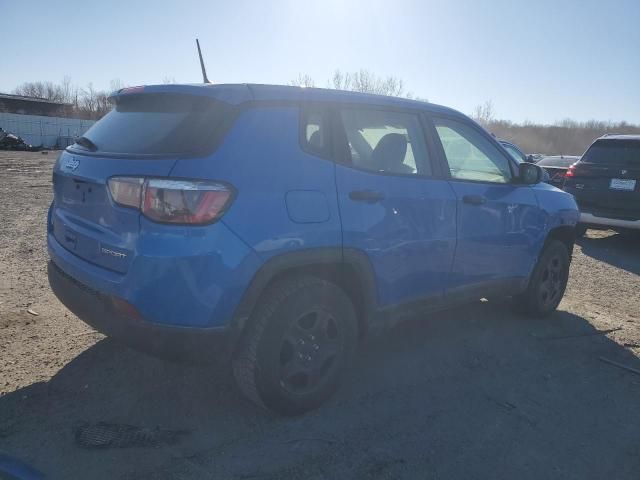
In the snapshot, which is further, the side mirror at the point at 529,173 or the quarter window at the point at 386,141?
the side mirror at the point at 529,173

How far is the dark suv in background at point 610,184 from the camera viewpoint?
321 inches

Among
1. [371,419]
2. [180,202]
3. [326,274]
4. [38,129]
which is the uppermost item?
[38,129]

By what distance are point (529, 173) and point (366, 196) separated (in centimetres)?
197

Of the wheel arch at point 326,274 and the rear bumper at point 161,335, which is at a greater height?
the wheel arch at point 326,274

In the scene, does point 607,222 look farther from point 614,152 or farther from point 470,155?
point 470,155

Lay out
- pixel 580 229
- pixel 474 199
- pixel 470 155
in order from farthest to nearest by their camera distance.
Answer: pixel 580 229 → pixel 470 155 → pixel 474 199

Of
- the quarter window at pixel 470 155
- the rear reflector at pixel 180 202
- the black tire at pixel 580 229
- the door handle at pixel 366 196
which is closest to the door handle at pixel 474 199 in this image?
the quarter window at pixel 470 155

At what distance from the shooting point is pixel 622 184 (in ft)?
27.0

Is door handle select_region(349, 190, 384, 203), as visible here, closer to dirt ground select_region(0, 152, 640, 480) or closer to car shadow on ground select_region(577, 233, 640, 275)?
dirt ground select_region(0, 152, 640, 480)

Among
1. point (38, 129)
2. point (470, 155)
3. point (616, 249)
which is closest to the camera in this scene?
point (470, 155)

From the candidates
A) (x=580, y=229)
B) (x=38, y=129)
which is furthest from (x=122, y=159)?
(x=38, y=129)

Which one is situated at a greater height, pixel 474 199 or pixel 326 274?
pixel 474 199

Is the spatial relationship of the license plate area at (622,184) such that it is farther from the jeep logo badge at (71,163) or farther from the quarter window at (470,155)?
the jeep logo badge at (71,163)

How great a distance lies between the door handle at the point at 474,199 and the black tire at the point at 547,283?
1.28m
